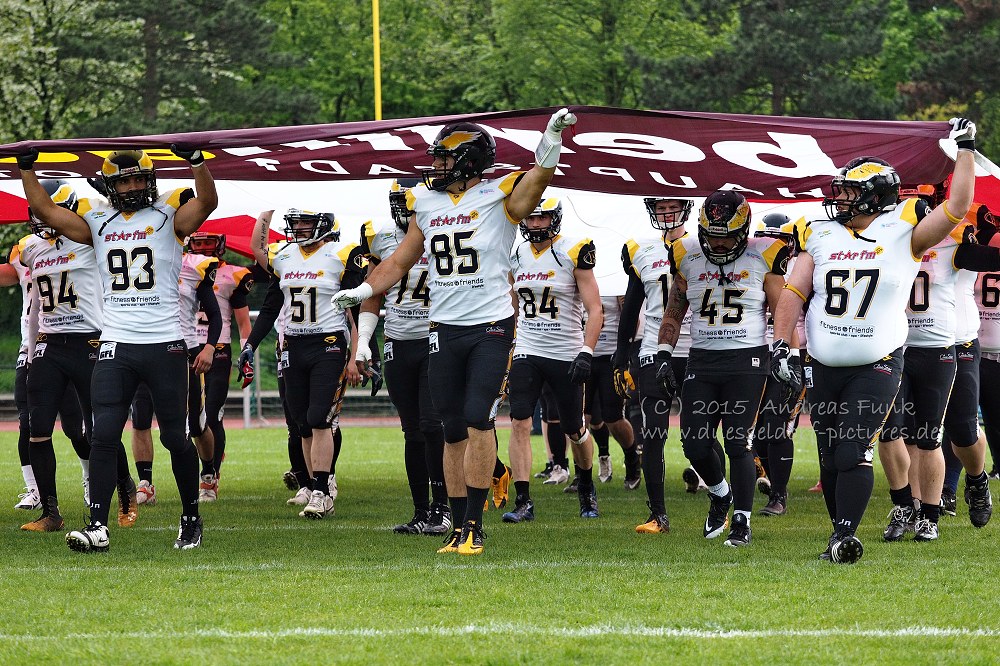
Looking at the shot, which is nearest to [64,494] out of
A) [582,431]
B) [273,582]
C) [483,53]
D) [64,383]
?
[64,383]

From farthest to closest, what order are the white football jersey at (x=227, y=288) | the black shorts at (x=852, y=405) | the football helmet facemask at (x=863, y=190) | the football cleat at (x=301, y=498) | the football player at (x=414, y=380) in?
the white football jersey at (x=227, y=288) < the football cleat at (x=301, y=498) < the football player at (x=414, y=380) < the football helmet facemask at (x=863, y=190) < the black shorts at (x=852, y=405)

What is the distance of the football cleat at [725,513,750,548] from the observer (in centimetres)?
741

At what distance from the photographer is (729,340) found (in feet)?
24.6

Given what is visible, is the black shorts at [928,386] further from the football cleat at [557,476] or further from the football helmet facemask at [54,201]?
the football helmet facemask at [54,201]

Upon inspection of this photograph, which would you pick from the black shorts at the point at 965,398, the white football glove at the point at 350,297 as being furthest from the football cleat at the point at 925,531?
the white football glove at the point at 350,297

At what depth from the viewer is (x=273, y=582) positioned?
613cm

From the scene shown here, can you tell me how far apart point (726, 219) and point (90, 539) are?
3.80 m

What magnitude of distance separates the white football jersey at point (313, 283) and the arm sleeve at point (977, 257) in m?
3.86

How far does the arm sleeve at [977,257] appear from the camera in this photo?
7.73m

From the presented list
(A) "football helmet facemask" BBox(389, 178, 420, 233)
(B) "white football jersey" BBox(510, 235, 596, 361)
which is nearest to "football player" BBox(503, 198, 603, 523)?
(B) "white football jersey" BBox(510, 235, 596, 361)

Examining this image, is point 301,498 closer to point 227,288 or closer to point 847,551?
point 227,288

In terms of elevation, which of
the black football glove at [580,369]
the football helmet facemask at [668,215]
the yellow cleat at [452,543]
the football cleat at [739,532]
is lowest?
the football cleat at [739,532]

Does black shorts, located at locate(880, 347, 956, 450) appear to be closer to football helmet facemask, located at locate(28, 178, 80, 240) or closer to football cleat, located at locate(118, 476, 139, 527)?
football cleat, located at locate(118, 476, 139, 527)

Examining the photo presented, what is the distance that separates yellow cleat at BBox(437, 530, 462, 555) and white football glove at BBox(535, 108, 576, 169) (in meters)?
2.00
